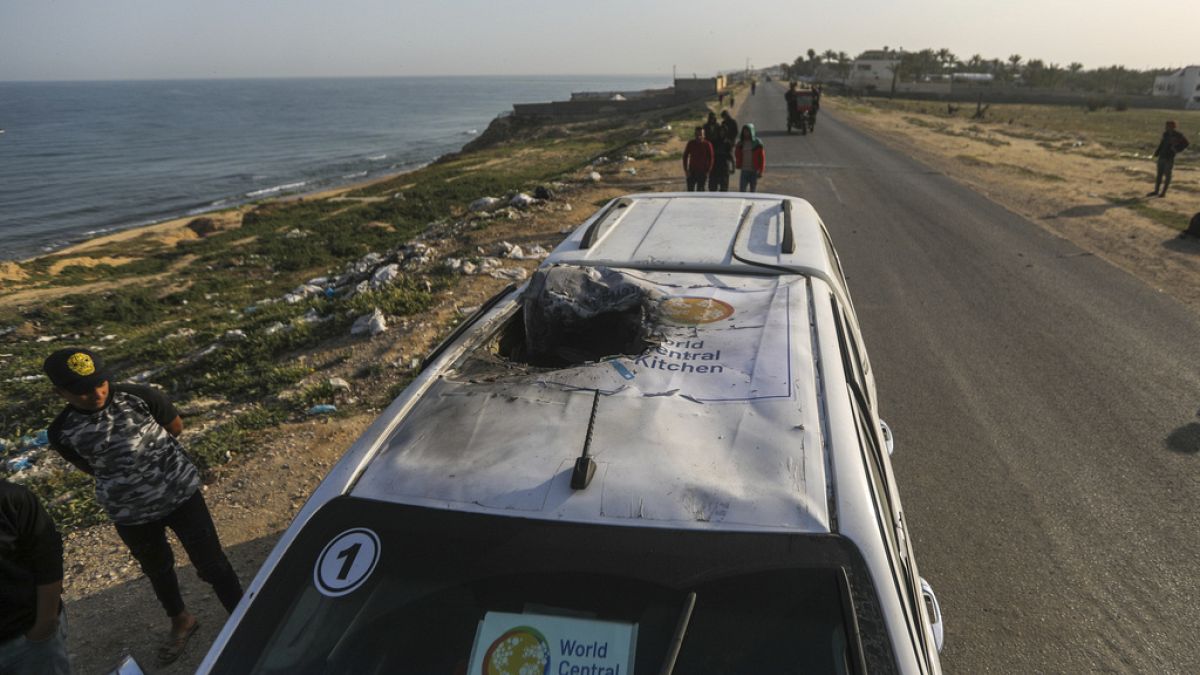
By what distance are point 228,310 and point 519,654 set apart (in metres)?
11.8

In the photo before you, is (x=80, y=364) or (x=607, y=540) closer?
(x=607, y=540)

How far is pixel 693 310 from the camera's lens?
2.93m

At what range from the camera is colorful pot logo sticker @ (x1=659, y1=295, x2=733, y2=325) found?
284 cm

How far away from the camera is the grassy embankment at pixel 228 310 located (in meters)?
5.80

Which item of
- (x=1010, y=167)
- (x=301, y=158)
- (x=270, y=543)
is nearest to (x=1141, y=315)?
(x=270, y=543)

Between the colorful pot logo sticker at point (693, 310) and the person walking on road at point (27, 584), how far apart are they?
273cm

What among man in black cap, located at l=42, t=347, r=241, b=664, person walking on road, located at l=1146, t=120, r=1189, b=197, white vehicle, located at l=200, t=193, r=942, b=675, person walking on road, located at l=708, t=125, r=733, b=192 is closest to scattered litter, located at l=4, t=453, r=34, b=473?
man in black cap, located at l=42, t=347, r=241, b=664

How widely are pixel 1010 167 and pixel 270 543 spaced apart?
70.1ft

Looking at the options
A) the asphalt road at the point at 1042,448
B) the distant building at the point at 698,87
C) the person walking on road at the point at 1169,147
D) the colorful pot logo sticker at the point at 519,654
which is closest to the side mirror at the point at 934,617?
the asphalt road at the point at 1042,448

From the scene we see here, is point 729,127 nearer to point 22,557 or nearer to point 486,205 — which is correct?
point 486,205

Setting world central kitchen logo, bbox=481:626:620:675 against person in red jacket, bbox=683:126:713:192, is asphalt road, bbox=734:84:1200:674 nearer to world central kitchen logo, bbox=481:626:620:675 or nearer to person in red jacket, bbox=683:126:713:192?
world central kitchen logo, bbox=481:626:620:675

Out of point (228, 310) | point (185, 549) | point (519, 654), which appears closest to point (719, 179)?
point (228, 310)

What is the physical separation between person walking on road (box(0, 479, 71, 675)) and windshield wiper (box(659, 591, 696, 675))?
2577mm

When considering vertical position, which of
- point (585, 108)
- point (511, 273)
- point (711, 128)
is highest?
point (585, 108)
